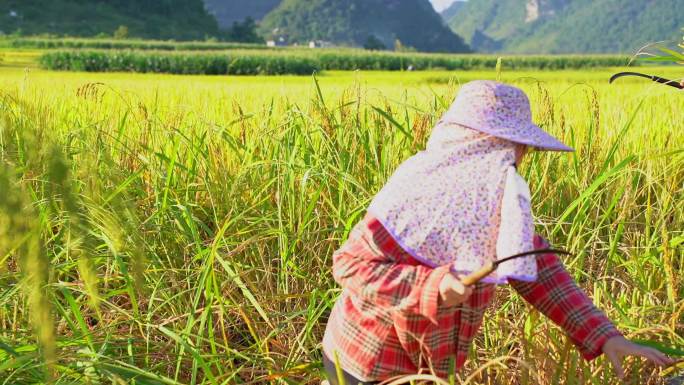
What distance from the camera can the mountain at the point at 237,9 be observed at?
14400cm

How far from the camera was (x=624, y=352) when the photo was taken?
1017 millimetres

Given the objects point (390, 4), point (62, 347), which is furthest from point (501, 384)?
point (390, 4)

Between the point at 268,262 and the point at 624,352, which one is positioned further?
the point at 268,262

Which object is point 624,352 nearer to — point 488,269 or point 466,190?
point 466,190

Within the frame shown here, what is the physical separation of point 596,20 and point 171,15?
509 ft

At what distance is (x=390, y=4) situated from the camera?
511 ft

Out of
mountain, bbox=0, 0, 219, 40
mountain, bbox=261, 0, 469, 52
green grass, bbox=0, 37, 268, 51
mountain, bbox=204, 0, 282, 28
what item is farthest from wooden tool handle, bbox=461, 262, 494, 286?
mountain, bbox=204, 0, 282, 28

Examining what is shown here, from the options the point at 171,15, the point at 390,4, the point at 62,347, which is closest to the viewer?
the point at 62,347

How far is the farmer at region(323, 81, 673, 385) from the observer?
87 centimetres

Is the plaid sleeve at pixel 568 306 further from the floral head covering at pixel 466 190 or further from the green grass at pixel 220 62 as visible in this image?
the green grass at pixel 220 62

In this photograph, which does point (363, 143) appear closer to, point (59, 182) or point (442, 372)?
point (442, 372)

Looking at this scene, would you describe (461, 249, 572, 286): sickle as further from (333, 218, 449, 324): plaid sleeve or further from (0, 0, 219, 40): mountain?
(0, 0, 219, 40): mountain

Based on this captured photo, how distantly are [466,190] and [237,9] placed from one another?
15499 cm

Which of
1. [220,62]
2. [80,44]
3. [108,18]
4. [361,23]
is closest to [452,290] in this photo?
[220,62]
